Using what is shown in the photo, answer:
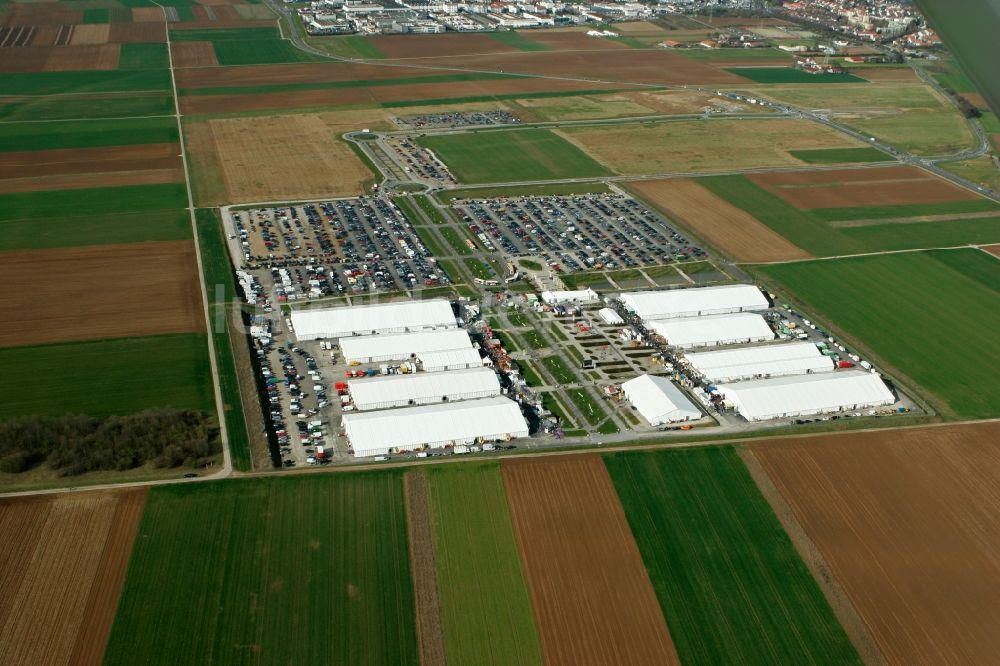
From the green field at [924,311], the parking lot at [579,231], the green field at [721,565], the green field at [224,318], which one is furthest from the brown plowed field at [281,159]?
the green field at [721,565]

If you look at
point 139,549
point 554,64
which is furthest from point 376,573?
point 554,64

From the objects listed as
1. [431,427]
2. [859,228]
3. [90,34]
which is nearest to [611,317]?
[431,427]

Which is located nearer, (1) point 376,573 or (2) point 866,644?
→ (2) point 866,644

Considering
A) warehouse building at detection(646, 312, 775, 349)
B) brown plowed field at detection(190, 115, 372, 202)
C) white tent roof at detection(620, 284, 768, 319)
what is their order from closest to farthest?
warehouse building at detection(646, 312, 775, 349) → white tent roof at detection(620, 284, 768, 319) → brown plowed field at detection(190, 115, 372, 202)

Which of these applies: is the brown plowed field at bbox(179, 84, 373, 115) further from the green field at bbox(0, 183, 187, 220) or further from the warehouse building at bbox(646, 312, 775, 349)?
the warehouse building at bbox(646, 312, 775, 349)

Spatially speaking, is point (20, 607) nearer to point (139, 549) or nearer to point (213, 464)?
point (139, 549)

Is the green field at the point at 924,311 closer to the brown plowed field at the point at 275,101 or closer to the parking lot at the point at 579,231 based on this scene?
the parking lot at the point at 579,231

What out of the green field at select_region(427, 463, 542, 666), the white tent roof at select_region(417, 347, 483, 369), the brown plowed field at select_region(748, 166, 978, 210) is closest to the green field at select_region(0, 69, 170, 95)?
the brown plowed field at select_region(748, 166, 978, 210)
